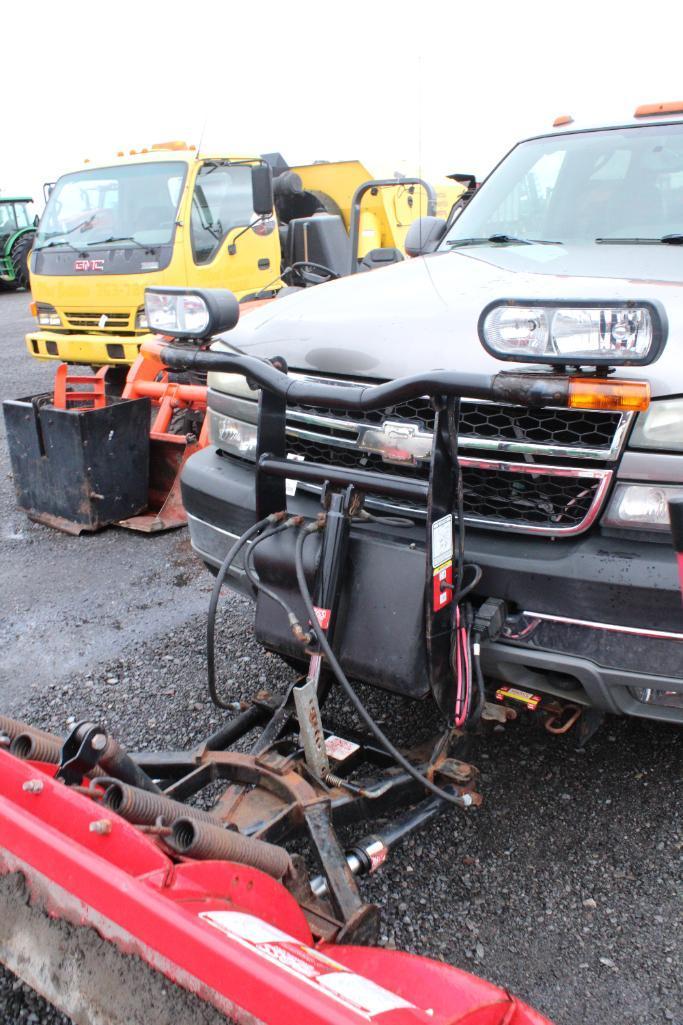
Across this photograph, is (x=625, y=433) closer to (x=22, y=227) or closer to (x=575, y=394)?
(x=575, y=394)

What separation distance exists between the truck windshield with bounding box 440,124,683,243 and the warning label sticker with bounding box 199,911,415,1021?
285cm

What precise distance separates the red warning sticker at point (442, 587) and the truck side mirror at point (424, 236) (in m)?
2.24

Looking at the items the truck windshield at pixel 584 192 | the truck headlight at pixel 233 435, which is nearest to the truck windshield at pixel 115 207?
the truck windshield at pixel 584 192

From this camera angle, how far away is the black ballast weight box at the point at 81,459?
527 cm

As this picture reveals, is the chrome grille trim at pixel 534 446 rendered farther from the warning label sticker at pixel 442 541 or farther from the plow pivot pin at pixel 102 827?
the plow pivot pin at pixel 102 827

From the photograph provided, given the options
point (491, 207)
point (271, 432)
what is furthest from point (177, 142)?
point (271, 432)

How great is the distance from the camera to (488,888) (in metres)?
2.60

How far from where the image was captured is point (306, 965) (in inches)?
57.9

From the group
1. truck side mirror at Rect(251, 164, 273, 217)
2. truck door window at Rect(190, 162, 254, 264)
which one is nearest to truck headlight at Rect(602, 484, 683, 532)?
truck door window at Rect(190, 162, 254, 264)

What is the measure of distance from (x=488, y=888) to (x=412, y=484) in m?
1.23

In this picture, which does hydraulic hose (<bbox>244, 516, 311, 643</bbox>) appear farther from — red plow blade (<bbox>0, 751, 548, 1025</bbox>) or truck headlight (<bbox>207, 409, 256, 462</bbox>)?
red plow blade (<bbox>0, 751, 548, 1025</bbox>)

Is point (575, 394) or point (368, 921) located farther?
point (368, 921)

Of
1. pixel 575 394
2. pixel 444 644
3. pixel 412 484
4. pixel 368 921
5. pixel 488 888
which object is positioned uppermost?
pixel 575 394

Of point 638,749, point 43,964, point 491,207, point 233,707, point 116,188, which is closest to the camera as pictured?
point 43,964
